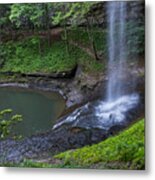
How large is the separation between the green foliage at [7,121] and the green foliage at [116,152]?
1.02ft

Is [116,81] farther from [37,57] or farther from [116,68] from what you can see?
[37,57]

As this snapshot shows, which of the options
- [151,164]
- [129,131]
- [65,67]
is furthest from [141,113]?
[65,67]

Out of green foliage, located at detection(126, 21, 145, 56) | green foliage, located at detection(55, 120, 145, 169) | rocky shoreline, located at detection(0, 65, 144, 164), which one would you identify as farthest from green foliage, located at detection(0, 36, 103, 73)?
green foliage, located at detection(55, 120, 145, 169)

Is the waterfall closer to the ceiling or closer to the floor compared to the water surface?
closer to the ceiling

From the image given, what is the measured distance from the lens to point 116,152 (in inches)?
95.3

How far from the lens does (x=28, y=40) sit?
2.55 m

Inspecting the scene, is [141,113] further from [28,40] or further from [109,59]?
[28,40]

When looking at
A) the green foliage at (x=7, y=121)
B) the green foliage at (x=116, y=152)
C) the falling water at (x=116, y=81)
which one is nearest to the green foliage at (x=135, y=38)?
the falling water at (x=116, y=81)

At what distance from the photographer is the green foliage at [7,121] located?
255cm

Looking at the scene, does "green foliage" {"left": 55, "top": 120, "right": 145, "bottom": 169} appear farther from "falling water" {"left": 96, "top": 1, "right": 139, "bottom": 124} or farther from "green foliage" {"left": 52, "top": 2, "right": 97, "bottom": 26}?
"green foliage" {"left": 52, "top": 2, "right": 97, "bottom": 26}

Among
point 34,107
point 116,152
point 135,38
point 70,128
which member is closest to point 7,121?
point 34,107

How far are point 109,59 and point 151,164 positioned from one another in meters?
0.59

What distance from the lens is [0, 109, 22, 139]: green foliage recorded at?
255 centimetres

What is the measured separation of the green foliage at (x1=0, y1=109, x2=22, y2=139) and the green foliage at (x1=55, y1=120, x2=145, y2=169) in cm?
31
